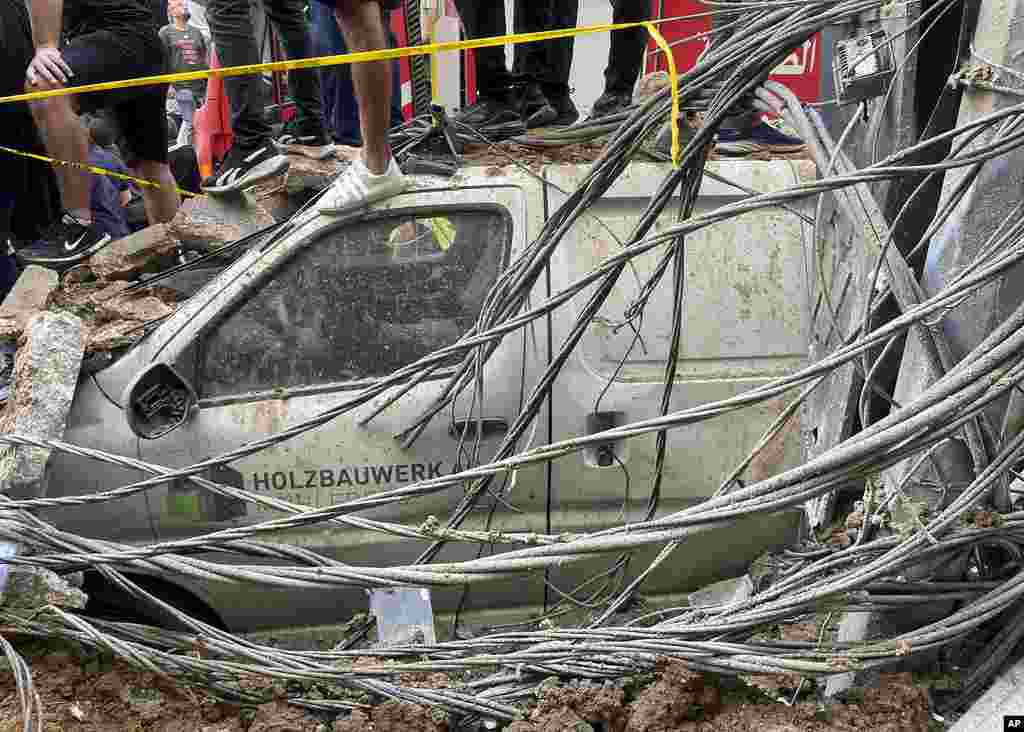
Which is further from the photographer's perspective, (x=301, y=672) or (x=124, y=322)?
(x=124, y=322)

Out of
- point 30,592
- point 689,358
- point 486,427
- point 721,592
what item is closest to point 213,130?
point 486,427

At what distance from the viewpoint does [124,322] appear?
Answer: 381 cm

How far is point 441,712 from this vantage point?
2570mm

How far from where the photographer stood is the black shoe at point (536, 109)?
474 cm

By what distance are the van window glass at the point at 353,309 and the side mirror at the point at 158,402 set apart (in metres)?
0.10

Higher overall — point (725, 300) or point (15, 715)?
point (725, 300)

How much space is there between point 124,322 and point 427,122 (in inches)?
62.1

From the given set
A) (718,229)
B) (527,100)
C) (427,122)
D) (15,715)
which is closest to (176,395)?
(15,715)

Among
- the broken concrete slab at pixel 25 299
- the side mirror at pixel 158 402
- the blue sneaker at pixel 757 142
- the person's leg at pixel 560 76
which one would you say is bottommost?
the side mirror at pixel 158 402

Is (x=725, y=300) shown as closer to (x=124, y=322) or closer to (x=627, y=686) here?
(x=627, y=686)

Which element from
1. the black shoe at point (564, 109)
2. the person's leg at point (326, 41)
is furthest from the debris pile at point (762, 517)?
the person's leg at point (326, 41)

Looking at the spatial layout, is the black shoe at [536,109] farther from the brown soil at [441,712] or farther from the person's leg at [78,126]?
the brown soil at [441,712]

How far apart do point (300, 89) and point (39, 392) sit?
100 inches

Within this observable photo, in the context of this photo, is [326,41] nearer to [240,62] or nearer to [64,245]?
[240,62]
